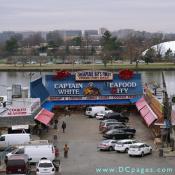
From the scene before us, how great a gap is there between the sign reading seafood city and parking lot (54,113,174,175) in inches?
339

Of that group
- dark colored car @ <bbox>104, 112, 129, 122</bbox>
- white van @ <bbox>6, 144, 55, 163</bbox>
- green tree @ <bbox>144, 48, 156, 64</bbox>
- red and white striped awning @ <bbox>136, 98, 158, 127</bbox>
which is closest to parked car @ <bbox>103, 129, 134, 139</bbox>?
red and white striped awning @ <bbox>136, 98, 158, 127</bbox>

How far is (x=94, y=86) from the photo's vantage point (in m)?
50.7

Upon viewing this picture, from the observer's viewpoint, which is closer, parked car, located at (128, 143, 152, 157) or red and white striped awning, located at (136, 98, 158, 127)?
parked car, located at (128, 143, 152, 157)

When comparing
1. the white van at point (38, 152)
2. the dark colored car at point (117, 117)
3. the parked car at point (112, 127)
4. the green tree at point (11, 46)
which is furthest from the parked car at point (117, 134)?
the green tree at point (11, 46)

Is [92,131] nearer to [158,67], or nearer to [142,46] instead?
[158,67]

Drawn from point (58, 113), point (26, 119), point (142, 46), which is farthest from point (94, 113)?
point (142, 46)

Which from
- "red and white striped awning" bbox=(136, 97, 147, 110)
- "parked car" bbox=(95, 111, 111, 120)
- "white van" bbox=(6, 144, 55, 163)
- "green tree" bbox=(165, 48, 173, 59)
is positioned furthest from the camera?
"green tree" bbox=(165, 48, 173, 59)

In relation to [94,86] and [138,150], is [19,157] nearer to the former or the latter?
[138,150]

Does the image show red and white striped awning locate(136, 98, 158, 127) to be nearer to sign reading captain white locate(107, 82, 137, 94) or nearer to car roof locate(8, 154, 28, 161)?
sign reading captain white locate(107, 82, 137, 94)

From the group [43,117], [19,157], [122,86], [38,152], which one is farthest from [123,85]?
[19,157]

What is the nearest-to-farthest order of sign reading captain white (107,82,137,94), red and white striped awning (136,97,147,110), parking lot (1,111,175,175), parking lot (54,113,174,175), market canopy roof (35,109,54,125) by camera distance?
1. parking lot (1,111,175,175)
2. parking lot (54,113,174,175)
3. market canopy roof (35,109,54,125)
4. red and white striped awning (136,97,147,110)
5. sign reading captain white (107,82,137,94)

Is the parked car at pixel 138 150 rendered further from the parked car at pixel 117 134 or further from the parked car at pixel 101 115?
the parked car at pixel 101 115

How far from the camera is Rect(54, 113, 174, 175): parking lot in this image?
27.2 m

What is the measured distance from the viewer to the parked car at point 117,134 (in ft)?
116
